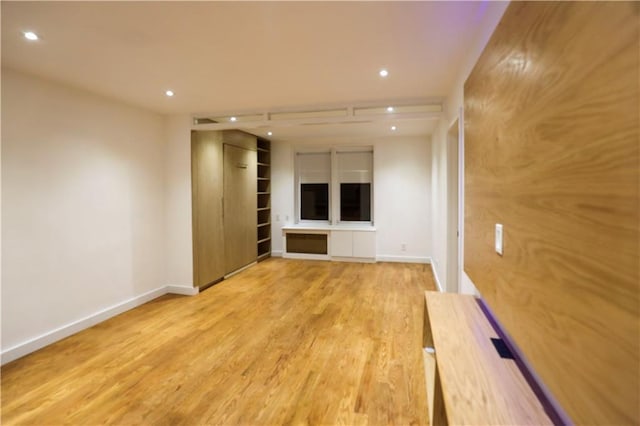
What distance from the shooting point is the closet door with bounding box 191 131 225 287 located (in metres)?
4.36

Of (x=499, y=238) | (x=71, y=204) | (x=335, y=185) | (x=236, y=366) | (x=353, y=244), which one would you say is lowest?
(x=236, y=366)

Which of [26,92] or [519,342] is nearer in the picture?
[519,342]

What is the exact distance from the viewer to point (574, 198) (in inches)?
27.8

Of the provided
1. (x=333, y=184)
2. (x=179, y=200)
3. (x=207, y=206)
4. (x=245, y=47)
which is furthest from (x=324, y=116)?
(x=333, y=184)

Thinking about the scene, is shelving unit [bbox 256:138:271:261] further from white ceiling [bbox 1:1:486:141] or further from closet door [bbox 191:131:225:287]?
white ceiling [bbox 1:1:486:141]

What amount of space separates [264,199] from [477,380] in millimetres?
6007

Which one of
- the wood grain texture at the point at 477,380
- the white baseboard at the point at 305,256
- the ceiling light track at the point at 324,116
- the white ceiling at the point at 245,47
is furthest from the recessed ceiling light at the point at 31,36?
the white baseboard at the point at 305,256

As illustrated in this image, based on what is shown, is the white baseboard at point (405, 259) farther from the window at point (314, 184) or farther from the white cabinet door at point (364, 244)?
the window at point (314, 184)

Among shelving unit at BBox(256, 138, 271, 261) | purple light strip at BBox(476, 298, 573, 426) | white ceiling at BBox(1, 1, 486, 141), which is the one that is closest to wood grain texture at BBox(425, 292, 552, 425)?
purple light strip at BBox(476, 298, 573, 426)

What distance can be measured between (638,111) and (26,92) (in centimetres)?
391

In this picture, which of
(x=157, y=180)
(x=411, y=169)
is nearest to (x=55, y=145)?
(x=157, y=180)

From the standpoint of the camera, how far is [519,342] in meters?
1.04

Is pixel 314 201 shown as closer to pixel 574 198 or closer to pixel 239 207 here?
pixel 239 207

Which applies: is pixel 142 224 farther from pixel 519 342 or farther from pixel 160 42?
pixel 519 342
